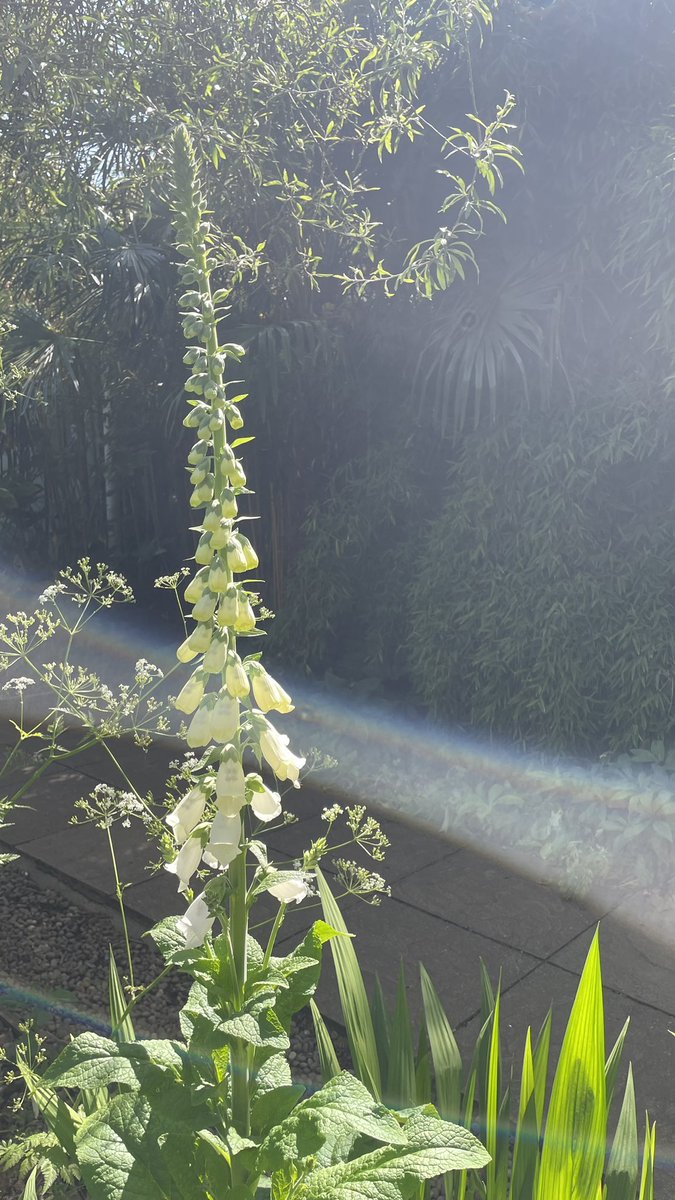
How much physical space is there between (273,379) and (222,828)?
10.8 feet

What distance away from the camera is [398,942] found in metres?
2.80

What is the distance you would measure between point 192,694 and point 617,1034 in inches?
69.1

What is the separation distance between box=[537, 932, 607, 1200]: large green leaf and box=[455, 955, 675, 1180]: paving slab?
790mm

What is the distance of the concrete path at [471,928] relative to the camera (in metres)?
2.39

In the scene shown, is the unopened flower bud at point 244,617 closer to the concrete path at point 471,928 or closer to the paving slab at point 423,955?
the concrete path at point 471,928

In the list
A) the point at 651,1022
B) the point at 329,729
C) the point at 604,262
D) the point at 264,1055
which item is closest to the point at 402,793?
the point at 329,729

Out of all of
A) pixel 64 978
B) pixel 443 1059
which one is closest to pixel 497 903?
pixel 64 978

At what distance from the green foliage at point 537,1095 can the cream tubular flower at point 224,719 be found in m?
0.55

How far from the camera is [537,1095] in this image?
131cm

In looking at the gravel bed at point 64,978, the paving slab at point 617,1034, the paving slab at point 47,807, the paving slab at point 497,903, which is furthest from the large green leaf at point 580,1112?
the paving slab at point 47,807

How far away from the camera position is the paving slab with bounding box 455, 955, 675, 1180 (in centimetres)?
202

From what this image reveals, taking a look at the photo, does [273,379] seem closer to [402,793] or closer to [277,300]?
[277,300]

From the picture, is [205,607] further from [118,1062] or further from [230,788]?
[118,1062]

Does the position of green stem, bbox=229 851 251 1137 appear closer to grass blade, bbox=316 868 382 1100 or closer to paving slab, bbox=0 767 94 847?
grass blade, bbox=316 868 382 1100
